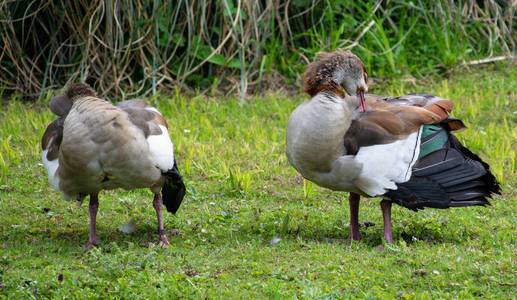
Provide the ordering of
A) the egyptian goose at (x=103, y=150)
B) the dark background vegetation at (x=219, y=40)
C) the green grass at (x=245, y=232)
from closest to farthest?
the green grass at (x=245, y=232)
the egyptian goose at (x=103, y=150)
the dark background vegetation at (x=219, y=40)

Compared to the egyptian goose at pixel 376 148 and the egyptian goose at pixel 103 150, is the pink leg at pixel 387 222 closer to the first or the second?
the egyptian goose at pixel 376 148

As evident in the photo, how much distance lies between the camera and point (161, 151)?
4.74 meters

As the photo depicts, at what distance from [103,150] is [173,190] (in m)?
0.85

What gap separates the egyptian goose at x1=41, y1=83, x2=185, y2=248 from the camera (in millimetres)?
4430

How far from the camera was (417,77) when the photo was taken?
344 inches

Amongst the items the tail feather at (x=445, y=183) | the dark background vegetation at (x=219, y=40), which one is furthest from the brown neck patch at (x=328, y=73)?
the dark background vegetation at (x=219, y=40)

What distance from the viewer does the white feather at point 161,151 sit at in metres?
4.70

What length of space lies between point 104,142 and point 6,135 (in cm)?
337

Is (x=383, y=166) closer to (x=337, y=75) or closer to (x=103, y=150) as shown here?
(x=337, y=75)

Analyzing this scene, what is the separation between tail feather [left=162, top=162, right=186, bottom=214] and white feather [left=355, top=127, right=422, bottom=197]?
4.38ft

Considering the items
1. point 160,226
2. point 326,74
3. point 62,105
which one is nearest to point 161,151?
point 160,226

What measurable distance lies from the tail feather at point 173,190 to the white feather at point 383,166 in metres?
1.33

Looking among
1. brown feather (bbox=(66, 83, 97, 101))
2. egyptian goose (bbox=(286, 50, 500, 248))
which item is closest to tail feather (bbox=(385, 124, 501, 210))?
egyptian goose (bbox=(286, 50, 500, 248))

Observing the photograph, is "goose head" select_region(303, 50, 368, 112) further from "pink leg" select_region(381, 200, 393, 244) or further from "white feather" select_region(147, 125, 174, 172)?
"white feather" select_region(147, 125, 174, 172)
